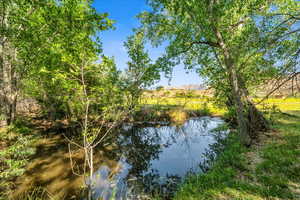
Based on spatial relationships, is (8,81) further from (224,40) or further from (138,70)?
(224,40)

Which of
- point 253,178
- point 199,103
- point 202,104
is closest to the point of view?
point 253,178

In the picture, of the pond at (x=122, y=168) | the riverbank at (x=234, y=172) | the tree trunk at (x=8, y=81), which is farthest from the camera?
the tree trunk at (x=8, y=81)

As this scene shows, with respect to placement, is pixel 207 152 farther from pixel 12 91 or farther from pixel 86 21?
pixel 12 91

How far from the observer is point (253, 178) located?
400 cm

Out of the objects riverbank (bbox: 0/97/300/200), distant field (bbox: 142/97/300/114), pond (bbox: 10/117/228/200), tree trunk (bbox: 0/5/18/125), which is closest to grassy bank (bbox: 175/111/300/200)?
riverbank (bbox: 0/97/300/200)

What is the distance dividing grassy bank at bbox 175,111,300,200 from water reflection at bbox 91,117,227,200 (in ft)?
3.82

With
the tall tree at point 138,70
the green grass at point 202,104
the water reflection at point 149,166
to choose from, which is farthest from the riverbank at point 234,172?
the tall tree at point 138,70

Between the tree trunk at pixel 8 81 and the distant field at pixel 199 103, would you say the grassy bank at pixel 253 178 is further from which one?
the tree trunk at pixel 8 81

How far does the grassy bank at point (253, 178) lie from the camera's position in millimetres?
3301

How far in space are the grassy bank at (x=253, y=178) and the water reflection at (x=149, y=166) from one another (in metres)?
1.16

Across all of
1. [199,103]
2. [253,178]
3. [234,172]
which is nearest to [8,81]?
[234,172]

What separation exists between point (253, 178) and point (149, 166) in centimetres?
442

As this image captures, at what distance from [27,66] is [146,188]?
925 cm

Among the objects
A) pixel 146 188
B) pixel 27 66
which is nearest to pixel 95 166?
pixel 146 188
